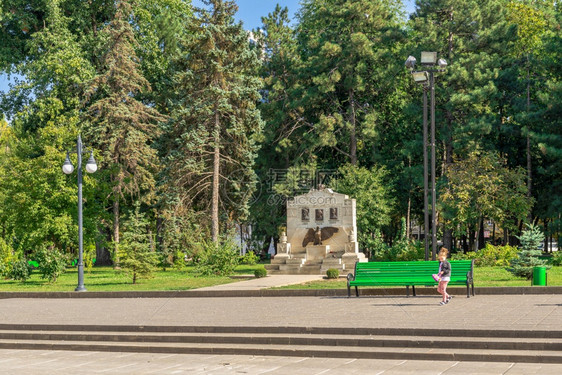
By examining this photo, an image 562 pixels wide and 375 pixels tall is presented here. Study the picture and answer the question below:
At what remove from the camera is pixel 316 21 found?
53.4 metres

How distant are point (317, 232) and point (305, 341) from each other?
1985 cm

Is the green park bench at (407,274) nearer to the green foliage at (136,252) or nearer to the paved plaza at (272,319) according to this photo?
the paved plaza at (272,319)

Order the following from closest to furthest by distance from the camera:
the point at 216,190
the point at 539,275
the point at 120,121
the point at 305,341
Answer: the point at 305,341 < the point at 539,275 < the point at 216,190 < the point at 120,121

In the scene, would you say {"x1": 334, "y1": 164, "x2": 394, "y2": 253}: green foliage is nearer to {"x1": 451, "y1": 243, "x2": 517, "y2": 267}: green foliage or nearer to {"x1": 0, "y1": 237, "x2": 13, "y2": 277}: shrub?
{"x1": 451, "y1": 243, "x2": 517, "y2": 267}: green foliage

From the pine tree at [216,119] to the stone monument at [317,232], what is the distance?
35.7 feet

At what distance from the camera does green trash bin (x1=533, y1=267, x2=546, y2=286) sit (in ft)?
A: 66.9

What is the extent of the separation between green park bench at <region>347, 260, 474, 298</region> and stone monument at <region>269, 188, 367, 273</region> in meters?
12.2

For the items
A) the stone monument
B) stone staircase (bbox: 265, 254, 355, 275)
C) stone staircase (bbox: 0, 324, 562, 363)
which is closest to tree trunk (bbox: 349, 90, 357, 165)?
the stone monument

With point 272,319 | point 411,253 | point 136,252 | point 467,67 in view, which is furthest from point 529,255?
point 467,67

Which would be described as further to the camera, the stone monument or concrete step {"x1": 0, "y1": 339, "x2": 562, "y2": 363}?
the stone monument

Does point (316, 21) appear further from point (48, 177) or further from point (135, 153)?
point (48, 177)

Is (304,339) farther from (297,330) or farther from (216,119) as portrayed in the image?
(216,119)

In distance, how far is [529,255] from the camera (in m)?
21.9

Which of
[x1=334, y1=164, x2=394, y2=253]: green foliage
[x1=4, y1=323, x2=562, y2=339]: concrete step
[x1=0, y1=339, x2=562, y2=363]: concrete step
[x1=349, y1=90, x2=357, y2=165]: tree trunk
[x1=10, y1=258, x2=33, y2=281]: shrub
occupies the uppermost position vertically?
[x1=349, y1=90, x2=357, y2=165]: tree trunk
